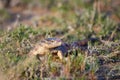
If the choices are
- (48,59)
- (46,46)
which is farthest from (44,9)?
(48,59)

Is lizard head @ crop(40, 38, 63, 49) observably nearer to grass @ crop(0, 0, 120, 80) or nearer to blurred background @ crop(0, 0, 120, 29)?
grass @ crop(0, 0, 120, 80)

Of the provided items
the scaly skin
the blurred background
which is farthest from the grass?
the blurred background

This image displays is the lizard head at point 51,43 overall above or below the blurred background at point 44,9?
above

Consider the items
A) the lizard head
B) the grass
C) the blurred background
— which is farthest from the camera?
the blurred background

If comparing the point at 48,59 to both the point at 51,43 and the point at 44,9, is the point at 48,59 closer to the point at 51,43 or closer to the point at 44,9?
the point at 51,43

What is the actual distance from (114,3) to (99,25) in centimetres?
291

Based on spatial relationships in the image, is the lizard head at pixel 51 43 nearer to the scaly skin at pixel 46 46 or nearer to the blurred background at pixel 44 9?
the scaly skin at pixel 46 46

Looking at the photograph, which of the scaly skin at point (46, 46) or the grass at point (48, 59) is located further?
the scaly skin at point (46, 46)

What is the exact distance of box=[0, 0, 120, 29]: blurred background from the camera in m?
11.2

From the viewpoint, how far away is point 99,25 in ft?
30.4

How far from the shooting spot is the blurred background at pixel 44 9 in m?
11.2

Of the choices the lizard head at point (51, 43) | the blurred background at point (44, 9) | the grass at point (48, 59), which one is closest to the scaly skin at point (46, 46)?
the lizard head at point (51, 43)

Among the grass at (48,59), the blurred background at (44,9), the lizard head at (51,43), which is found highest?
the lizard head at (51,43)

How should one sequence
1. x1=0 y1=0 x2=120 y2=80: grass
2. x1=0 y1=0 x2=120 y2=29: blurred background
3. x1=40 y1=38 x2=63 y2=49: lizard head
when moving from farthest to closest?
x1=0 y1=0 x2=120 y2=29: blurred background
x1=40 y1=38 x2=63 y2=49: lizard head
x1=0 y1=0 x2=120 y2=80: grass
